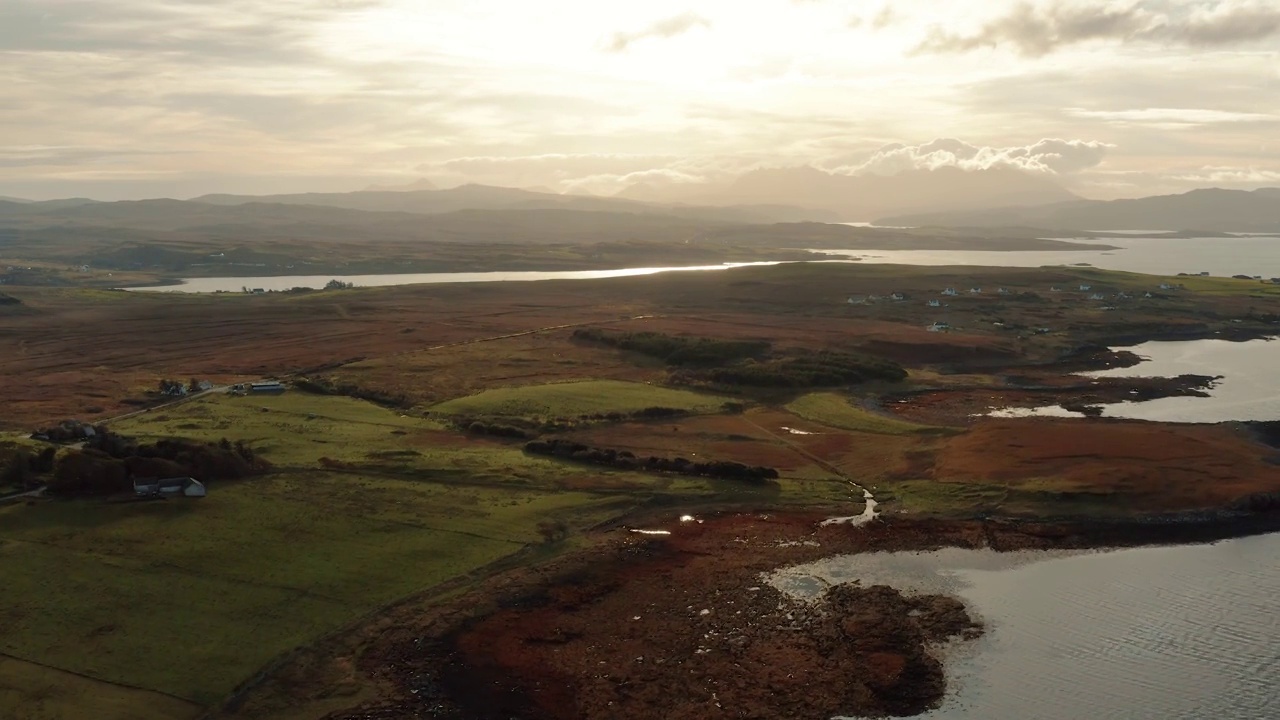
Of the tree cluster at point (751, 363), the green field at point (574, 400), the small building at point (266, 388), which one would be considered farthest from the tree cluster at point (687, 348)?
the small building at point (266, 388)

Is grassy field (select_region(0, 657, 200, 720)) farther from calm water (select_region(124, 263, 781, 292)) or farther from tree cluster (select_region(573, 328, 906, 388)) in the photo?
calm water (select_region(124, 263, 781, 292))

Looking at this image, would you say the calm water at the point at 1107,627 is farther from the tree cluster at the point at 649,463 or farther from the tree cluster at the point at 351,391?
the tree cluster at the point at 351,391

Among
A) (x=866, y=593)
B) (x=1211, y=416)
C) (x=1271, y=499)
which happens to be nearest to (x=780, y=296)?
(x=1211, y=416)

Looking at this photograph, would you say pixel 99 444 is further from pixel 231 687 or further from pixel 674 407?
pixel 674 407

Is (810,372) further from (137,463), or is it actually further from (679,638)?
(137,463)

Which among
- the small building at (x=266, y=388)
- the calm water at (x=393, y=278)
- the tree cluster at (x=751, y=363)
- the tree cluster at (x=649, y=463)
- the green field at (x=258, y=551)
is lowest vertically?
the green field at (x=258, y=551)

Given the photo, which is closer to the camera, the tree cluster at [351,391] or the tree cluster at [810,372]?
the tree cluster at [351,391]
